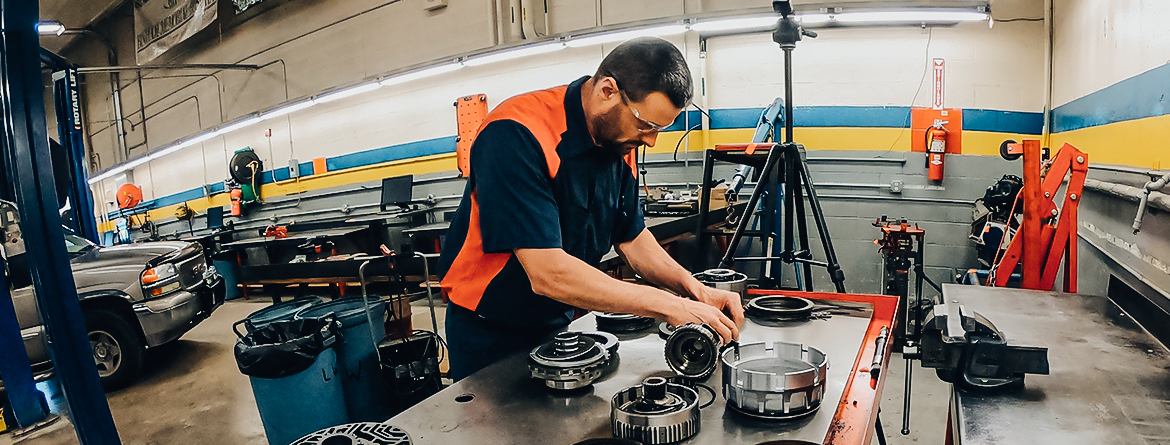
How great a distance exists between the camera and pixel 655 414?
677mm

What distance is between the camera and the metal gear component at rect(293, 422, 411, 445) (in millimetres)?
680

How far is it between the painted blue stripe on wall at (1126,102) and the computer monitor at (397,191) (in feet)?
17.1

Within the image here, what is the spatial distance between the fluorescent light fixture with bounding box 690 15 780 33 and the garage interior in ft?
0.13

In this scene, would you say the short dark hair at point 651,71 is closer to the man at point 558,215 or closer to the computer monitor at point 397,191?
the man at point 558,215

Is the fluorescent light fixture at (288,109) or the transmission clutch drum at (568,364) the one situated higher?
the fluorescent light fixture at (288,109)

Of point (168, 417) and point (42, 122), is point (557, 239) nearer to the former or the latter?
point (42, 122)

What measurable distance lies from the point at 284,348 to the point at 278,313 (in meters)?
0.65

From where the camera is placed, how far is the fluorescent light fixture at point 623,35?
13.0 ft

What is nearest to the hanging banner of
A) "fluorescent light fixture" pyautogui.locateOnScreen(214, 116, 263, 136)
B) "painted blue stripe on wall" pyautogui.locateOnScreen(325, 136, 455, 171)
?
"fluorescent light fixture" pyautogui.locateOnScreen(214, 116, 263, 136)

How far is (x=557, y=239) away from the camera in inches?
39.5

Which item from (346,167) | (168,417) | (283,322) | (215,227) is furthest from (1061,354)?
(215,227)

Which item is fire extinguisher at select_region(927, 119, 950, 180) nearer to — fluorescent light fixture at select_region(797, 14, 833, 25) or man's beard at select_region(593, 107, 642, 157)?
fluorescent light fixture at select_region(797, 14, 833, 25)

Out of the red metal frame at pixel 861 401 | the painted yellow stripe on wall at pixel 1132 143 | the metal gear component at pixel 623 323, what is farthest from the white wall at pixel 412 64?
the metal gear component at pixel 623 323

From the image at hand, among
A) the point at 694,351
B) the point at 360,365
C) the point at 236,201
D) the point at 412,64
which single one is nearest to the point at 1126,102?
the point at 694,351
